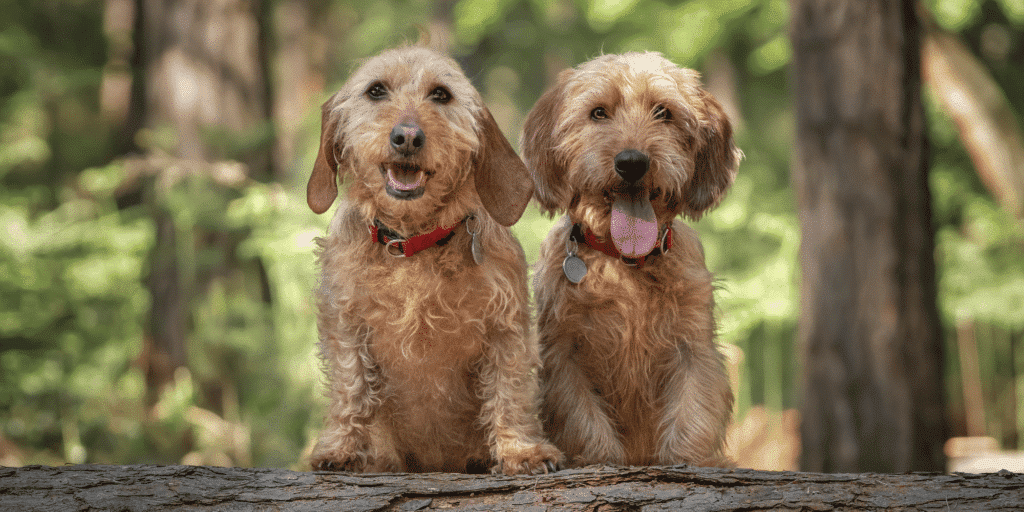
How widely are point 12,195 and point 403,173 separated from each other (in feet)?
28.2

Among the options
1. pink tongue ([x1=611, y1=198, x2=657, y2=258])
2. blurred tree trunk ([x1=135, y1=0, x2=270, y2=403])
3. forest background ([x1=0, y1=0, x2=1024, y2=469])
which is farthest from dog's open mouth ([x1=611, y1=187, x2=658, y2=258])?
blurred tree trunk ([x1=135, y1=0, x2=270, y2=403])

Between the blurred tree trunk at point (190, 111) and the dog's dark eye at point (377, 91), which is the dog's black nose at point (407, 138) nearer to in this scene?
the dog's dark eye at point (377, 91)

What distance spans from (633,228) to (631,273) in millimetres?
229

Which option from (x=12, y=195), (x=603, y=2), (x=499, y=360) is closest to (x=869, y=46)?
(x=603, y=2)

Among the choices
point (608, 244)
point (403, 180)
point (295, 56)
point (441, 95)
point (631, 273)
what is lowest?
point (631, 273)

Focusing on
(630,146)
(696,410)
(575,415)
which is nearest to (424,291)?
(575,415)

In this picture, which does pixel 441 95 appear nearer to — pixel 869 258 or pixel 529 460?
pixel 529 460

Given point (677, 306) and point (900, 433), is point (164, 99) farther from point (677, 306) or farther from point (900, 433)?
point (900, 433)

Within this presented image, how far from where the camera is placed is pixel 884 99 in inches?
235

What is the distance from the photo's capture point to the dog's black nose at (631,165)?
3.14 metres

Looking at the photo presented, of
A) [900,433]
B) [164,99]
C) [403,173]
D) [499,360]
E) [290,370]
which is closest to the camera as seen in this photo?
[403,173]

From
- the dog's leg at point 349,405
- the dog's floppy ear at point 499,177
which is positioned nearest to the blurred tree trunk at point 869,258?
the dog's floppy ear at point 499,177

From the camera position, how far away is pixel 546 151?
346 centimetres

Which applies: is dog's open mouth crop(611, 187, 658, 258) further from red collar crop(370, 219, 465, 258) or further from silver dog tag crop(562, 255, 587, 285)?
red collar crop(370, 219, 465, 258)
